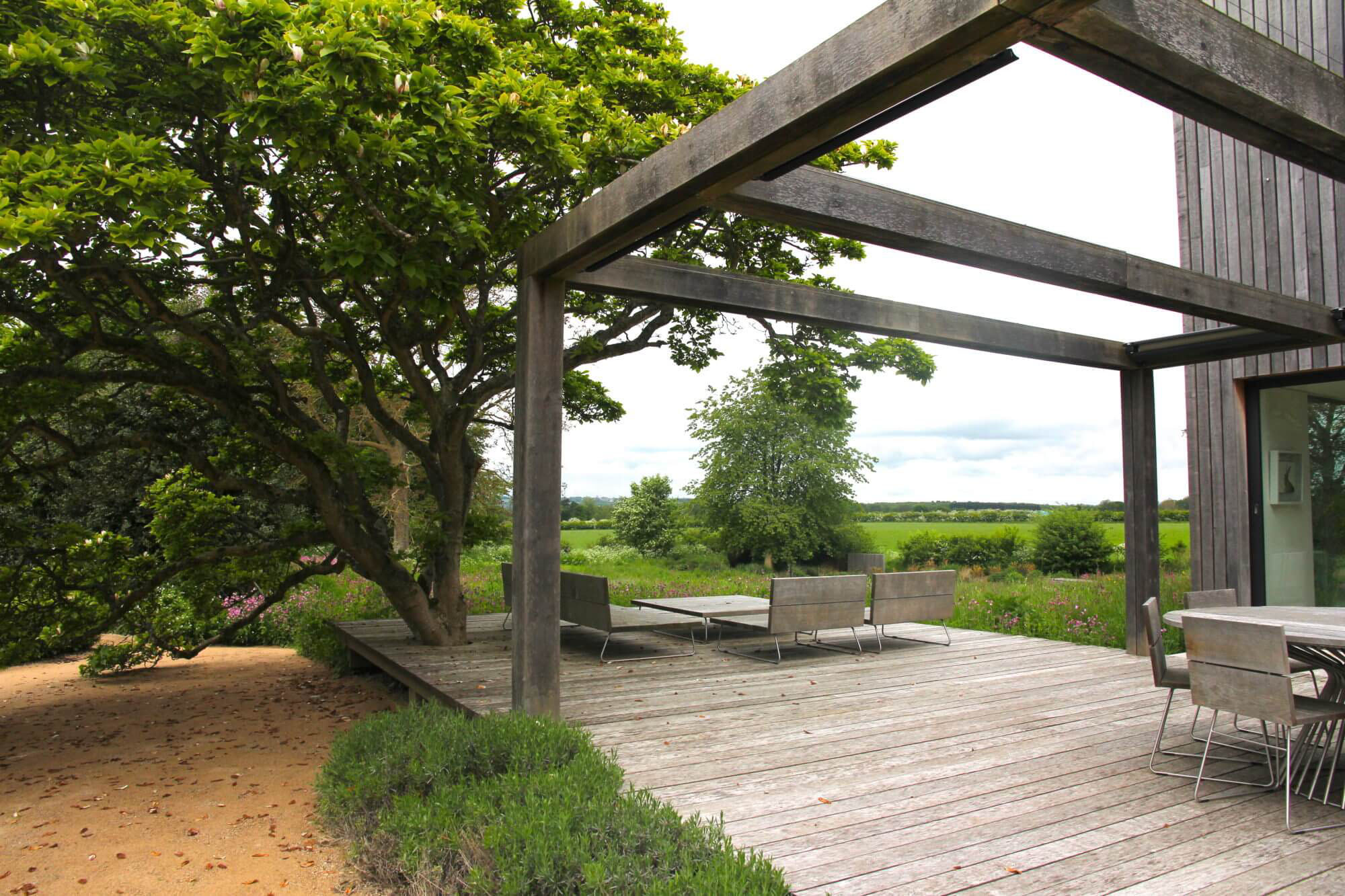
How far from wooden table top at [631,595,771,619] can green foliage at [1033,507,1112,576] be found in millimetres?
11789

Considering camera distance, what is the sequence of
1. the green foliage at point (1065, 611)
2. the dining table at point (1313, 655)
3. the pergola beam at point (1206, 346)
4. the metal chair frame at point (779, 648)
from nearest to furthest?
the dining table at point (1313, 655), the pergola beam at point (1206, 346), the metal chair frame at point (779, 648), the green foliage at point (1065, 611)

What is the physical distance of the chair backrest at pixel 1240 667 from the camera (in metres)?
3.70

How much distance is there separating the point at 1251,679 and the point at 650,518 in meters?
20.1

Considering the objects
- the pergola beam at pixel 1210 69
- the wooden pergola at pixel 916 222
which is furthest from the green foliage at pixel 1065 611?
the pergola beam at pixel 1210 69

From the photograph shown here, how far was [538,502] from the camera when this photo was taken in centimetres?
503

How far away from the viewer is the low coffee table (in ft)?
26.2

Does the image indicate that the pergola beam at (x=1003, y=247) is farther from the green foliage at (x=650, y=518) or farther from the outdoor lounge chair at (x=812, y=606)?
the green foliage at (x=650, y=518)

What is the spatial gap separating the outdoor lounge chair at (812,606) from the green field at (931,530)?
13404 mm

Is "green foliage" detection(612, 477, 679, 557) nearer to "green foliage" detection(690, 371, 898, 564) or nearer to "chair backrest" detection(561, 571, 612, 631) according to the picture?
"green foliage" detection(690, 371, 898, 564)

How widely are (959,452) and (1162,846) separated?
22.4 m

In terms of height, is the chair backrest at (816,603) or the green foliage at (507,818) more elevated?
the chair backrest at (816,603)

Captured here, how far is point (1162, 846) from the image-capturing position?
343cm

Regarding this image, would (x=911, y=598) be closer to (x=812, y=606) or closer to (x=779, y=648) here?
(x=812, y=606)

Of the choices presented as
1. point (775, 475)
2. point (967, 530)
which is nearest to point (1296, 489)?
point (775, 475)
